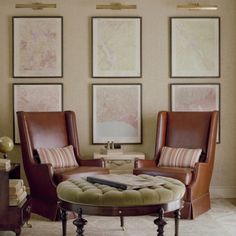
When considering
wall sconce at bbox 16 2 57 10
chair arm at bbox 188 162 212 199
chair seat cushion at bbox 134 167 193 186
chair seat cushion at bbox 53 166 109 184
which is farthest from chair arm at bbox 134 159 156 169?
wall sconce at bbox 16 2 57 10

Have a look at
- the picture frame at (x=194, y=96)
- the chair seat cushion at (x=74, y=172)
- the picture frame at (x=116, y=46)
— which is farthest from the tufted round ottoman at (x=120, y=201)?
the picture frame at (x=116, y=46)

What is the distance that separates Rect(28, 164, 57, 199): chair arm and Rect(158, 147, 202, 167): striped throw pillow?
4.43 feet

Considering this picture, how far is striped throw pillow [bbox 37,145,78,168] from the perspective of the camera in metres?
5.38

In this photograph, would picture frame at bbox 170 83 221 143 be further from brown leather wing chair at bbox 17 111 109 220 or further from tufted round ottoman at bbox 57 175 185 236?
tufted round ottoman at bbox 57 175 185 236

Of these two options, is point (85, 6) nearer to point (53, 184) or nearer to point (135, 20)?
point (135, 20)

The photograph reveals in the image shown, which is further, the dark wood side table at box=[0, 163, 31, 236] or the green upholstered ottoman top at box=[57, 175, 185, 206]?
the dark wood side table at box=[0, 163, 31, 236]

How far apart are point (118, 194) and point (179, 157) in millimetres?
2135

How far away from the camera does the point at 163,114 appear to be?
5.91m

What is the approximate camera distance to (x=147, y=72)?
248 inches

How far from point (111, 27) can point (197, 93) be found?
55.8 inches

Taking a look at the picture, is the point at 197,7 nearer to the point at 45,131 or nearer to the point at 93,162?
the point at 93,162

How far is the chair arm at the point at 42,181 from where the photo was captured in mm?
5004

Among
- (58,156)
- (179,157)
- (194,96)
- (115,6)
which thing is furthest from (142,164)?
(115,6)

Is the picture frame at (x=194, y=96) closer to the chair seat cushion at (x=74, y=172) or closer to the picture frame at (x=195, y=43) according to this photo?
the picture frame at (x=195, y=43)
